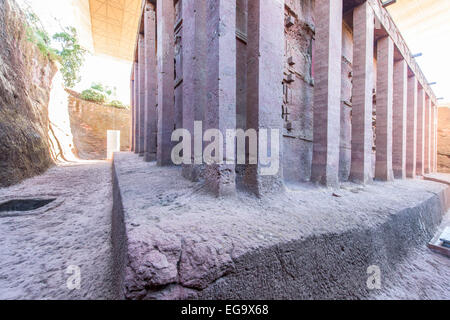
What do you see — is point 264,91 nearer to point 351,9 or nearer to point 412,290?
point 412,290

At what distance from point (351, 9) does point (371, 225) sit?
5337 mm

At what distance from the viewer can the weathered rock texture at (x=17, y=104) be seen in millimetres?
3566

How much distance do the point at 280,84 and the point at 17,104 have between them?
20.2 ft

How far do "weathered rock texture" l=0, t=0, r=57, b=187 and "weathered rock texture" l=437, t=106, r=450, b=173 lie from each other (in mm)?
20508

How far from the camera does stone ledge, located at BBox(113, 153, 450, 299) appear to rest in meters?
0.97

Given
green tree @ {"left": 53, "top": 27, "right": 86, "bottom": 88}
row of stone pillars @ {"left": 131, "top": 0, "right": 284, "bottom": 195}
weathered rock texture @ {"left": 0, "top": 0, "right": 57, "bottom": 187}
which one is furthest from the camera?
green tree @ {"left": 53, "top": 27, "right": 86, "bottom": 88}


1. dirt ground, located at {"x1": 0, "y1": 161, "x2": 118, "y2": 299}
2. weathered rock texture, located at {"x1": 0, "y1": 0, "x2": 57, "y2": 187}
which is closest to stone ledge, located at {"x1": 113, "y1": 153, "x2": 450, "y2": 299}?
dirt ground, located at {"x1": 0, "y1": 161, "x2": 118, "y2": 299}

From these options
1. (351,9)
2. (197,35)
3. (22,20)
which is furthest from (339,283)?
(22,20)

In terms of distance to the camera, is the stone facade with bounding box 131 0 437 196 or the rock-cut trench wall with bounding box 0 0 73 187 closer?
the stone facade with bounding box 131 0 437 196

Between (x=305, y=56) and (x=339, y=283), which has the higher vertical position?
(x=305, y=56)

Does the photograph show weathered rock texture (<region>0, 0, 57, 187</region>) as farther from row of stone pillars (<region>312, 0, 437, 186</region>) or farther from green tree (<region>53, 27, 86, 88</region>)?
row of stone pillars (<region>312, 0, 437, 186</region>)

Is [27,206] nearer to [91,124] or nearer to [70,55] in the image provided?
[70,55]

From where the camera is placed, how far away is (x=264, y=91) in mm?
2188

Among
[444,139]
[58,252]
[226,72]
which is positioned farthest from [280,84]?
[444,139]
